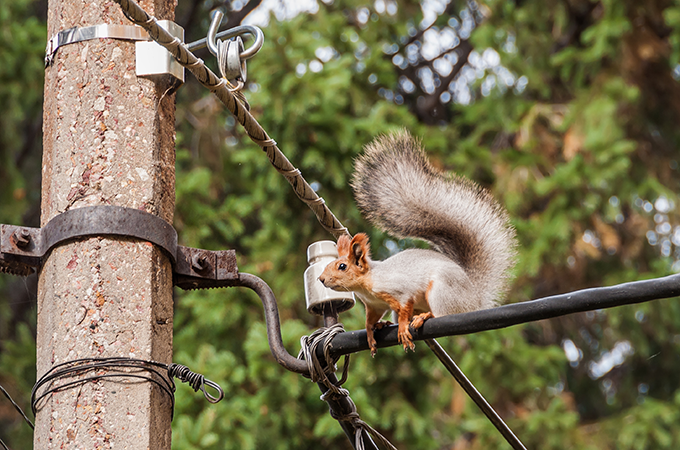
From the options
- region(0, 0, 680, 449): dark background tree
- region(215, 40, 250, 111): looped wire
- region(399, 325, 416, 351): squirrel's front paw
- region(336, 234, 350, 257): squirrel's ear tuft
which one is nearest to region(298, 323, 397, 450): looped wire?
region(399, 325, 416, 351): squirrel's front paw

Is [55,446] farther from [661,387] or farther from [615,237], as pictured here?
[661,387]

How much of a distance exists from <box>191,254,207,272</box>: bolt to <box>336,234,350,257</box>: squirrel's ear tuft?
38 centimetres

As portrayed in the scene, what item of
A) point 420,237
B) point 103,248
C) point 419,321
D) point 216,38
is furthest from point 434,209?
point 103,248

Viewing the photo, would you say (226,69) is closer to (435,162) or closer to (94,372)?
(94,372)

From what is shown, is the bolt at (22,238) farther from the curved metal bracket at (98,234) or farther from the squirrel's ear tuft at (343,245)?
the squirrel's ear tuft at (343,245)

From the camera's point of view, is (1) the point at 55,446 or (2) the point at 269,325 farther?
(2) the point at 269,325

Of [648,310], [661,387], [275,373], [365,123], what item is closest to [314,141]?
[365,123]

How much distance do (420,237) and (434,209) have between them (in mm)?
103

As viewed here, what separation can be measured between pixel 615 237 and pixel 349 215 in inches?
84.4

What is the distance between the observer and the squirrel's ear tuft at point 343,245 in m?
2.08

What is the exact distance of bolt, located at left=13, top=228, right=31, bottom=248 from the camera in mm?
1702

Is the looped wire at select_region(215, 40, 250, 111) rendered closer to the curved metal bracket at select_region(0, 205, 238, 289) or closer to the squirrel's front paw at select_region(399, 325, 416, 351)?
the curved metal bracket at select_region(0, 205, 238, 289)

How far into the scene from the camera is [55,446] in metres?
1.52

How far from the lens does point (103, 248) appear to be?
1636 mm
